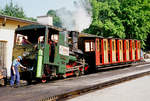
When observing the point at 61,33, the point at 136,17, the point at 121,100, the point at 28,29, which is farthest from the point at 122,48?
the point at 136,17

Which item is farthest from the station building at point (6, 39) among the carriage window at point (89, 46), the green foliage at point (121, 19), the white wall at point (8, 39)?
the green foliage at point (121, 19)

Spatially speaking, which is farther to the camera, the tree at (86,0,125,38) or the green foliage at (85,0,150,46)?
the green foliage at (85,0,150,46)

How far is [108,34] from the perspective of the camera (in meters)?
28.1

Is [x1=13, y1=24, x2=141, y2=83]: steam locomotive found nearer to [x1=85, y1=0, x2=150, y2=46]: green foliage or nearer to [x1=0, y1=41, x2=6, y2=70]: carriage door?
[x1=0, y1=41, x2=6, y2=70]: carriage door

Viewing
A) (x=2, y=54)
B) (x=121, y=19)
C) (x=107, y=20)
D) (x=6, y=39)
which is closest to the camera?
(x=2, y=54)

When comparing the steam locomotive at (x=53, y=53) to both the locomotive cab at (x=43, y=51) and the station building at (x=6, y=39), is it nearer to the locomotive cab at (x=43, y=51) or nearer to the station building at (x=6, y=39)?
the locomotive cab at (x=43, y=51)

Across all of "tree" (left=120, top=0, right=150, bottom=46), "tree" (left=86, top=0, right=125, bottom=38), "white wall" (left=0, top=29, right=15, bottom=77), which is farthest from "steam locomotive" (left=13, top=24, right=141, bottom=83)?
"tree" (left=120, top=0, right=150, bottom=46)

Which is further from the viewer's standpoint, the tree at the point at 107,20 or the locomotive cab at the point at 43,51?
the tree at the point at 107,20

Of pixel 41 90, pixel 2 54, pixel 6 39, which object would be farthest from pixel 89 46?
pixel 41 90

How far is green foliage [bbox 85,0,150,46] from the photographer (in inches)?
1085

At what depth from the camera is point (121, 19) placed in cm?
2852

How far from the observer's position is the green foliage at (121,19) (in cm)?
2755

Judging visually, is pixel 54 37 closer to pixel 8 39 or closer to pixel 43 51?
pixel 43 51

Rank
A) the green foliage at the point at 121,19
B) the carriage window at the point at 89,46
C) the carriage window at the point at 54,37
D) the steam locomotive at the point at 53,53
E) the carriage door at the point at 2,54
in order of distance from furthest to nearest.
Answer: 1. the green foliage at the point at 121,19
2. the carriage window at the point at 89,46
3. the carriage door at the point at 2,54
4. the carriage window at the point at 54,37
5. the steam locomotive at the point at 53,53
